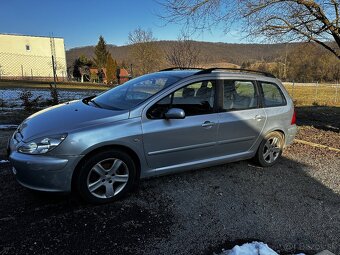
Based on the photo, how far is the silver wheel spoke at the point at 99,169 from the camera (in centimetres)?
367

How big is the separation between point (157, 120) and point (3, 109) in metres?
8.21

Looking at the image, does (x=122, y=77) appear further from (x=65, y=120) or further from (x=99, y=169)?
(x=99, y=169)

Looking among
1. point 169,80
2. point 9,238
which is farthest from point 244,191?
point 9,238

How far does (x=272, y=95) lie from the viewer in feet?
17.9

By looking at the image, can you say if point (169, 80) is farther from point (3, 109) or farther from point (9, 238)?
point (3, 109)

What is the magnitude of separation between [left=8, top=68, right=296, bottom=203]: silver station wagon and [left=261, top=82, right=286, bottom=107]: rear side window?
0.02m

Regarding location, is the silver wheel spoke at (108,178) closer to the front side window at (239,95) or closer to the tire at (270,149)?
the front side window at (239,95)

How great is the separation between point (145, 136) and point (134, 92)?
965 mm

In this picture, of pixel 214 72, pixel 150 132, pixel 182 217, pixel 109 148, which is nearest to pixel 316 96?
pixel 214 72

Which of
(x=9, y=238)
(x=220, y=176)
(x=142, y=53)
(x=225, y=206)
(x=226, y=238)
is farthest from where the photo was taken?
(x=142, y=53)

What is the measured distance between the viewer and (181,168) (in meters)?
4.40

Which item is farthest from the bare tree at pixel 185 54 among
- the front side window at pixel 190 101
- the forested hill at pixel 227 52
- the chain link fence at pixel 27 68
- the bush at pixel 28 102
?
the chain link fence at pixel 27 68

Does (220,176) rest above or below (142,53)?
below

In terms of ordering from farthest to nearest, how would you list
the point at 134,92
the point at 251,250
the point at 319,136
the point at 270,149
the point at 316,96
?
the point at 316,96 < the point at 319,136 < the point at 270,149 < the point at 134,92 < the point at 251,250
